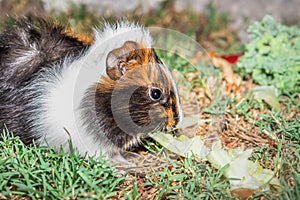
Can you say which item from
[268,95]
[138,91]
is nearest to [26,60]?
[138,91]

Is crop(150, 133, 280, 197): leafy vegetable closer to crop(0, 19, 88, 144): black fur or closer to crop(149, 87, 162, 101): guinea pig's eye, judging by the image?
crop(149, 87, 162, 101): guinea pig's eye

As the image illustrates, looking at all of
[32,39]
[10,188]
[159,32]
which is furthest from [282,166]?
[159,32]

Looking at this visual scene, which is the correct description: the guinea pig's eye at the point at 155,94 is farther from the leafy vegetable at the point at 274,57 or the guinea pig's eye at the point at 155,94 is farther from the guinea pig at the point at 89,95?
the leafy vegetable at the point at 274,57

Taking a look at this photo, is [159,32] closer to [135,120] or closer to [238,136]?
[238,136]

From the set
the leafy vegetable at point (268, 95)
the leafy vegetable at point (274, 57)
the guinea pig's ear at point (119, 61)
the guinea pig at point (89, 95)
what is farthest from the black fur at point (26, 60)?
the leafy vegetable at point (274, 57)

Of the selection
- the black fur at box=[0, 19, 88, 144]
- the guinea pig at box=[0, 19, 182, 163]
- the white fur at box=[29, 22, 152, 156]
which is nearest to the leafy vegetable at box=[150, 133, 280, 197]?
the guinea pig at box=[0, 19, 182, 163]

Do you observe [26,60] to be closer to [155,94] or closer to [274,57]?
[155,94]
